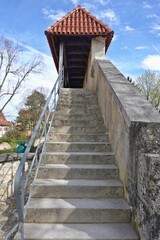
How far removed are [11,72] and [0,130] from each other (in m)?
17.9

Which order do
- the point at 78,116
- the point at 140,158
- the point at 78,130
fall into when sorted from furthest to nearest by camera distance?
the point at 78,116
the point at 78,130
the point at 140,158

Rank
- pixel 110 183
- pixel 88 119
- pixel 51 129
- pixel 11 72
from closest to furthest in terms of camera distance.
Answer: pixel 110 183, pixel 51 129, pixel 88 119, pixel 11 72

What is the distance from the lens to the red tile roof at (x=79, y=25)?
656cm

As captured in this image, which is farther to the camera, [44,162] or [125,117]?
[44,162]

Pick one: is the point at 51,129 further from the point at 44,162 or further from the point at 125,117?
the point at 125,117

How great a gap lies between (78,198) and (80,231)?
513 mm

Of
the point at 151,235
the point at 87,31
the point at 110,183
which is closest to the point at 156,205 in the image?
the point at 151,235

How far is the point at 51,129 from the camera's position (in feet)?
13.7

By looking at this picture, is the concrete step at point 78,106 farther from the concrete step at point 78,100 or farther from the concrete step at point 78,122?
the concrete step at point 78,122

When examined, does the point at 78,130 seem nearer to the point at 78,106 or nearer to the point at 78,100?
the point at 78,106

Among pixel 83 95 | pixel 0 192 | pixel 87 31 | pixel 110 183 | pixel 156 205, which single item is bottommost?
pixel 0 192

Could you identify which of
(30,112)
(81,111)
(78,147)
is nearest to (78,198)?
(78,147)

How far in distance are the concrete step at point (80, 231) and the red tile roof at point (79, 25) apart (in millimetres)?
5707

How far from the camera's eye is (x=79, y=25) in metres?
7.04
